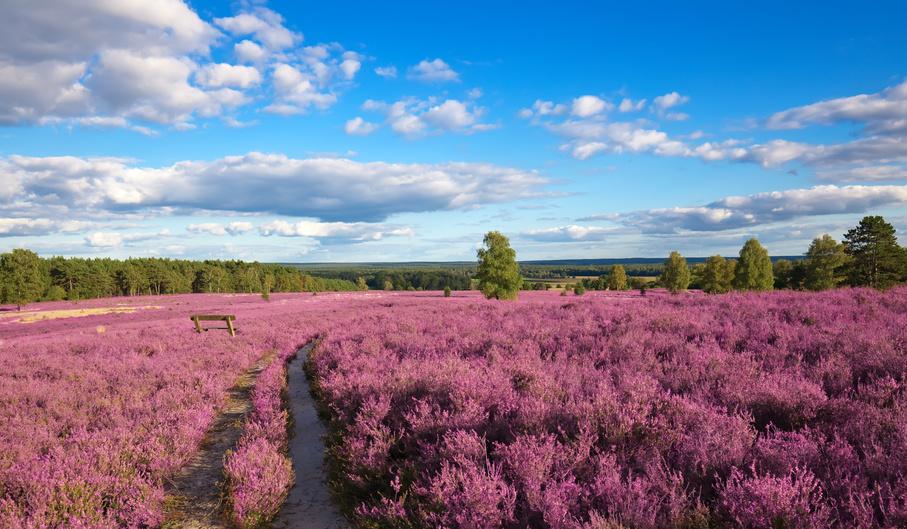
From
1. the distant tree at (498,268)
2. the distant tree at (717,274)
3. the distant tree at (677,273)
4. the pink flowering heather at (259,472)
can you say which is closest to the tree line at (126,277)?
the distant tree at (498,268)

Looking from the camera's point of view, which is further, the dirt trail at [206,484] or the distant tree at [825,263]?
the distant tree at [825,263]

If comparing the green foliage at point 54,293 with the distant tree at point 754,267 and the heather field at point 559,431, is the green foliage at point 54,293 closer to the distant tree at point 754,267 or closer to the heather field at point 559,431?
the heather field at point 559,431

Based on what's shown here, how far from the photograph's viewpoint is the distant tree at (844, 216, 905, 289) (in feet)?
138

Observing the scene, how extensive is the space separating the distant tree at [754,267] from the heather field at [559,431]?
47.7 meters

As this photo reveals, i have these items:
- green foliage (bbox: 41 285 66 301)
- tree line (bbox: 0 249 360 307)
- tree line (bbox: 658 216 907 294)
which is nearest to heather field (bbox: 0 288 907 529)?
tree line (bbox: 658 216 907 294)

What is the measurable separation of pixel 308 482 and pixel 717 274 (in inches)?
2593

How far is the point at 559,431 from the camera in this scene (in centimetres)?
492

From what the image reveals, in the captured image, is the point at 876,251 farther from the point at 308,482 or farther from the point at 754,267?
the point at 308,482

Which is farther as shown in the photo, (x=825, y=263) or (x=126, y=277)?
(x=126, y=277)

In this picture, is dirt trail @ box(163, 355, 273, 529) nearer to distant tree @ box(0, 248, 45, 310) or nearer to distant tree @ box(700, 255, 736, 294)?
distant tree @ box(700, 255, 736, 294)

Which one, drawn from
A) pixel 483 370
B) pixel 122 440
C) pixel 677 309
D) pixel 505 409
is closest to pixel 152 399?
pixel 122 440

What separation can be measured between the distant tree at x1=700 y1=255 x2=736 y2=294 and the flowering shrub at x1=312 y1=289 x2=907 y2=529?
56.8m

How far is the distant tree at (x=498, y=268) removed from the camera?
148ft

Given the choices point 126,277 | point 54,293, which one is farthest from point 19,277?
point 126,277
